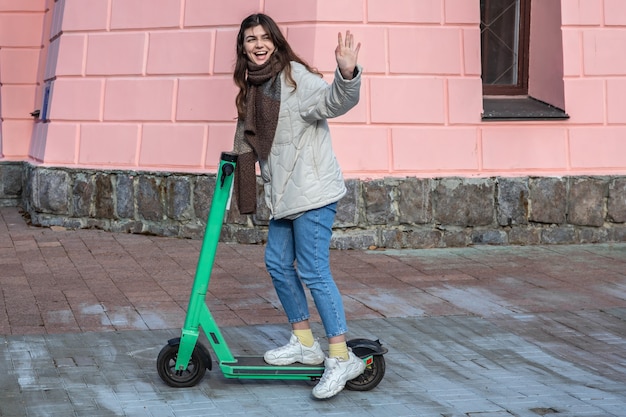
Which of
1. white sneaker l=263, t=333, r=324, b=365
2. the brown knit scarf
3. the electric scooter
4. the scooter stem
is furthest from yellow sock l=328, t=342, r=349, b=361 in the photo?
the brown knit scarf

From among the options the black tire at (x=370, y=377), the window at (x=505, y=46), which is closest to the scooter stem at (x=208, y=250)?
the black tire at (x=370, y=377)

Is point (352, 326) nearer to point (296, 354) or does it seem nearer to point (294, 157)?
point (296, 354)

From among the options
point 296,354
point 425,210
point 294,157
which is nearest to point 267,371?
point 296,354

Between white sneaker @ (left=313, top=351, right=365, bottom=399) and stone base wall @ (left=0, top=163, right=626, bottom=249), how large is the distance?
15.2 ft

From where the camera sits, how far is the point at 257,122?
535 centimetres

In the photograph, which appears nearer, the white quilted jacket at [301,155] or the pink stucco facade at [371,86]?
the white quilted jacket at [301,155]

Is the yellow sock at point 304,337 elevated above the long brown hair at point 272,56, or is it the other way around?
the long brown hair at point 272,56

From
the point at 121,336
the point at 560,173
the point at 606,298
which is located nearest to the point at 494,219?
the point at 560,173

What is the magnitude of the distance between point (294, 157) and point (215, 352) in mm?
967

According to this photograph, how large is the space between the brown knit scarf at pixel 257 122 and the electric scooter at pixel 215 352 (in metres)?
0.08

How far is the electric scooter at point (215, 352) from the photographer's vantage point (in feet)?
17.3

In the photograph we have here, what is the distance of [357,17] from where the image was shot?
997cm

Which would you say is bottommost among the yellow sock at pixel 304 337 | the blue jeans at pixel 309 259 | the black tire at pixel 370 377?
the black tire at pixel 370 377

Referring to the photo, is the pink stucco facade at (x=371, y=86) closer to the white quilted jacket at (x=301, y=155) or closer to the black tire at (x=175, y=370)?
the white quilted jacket at (x=301, y=155)
